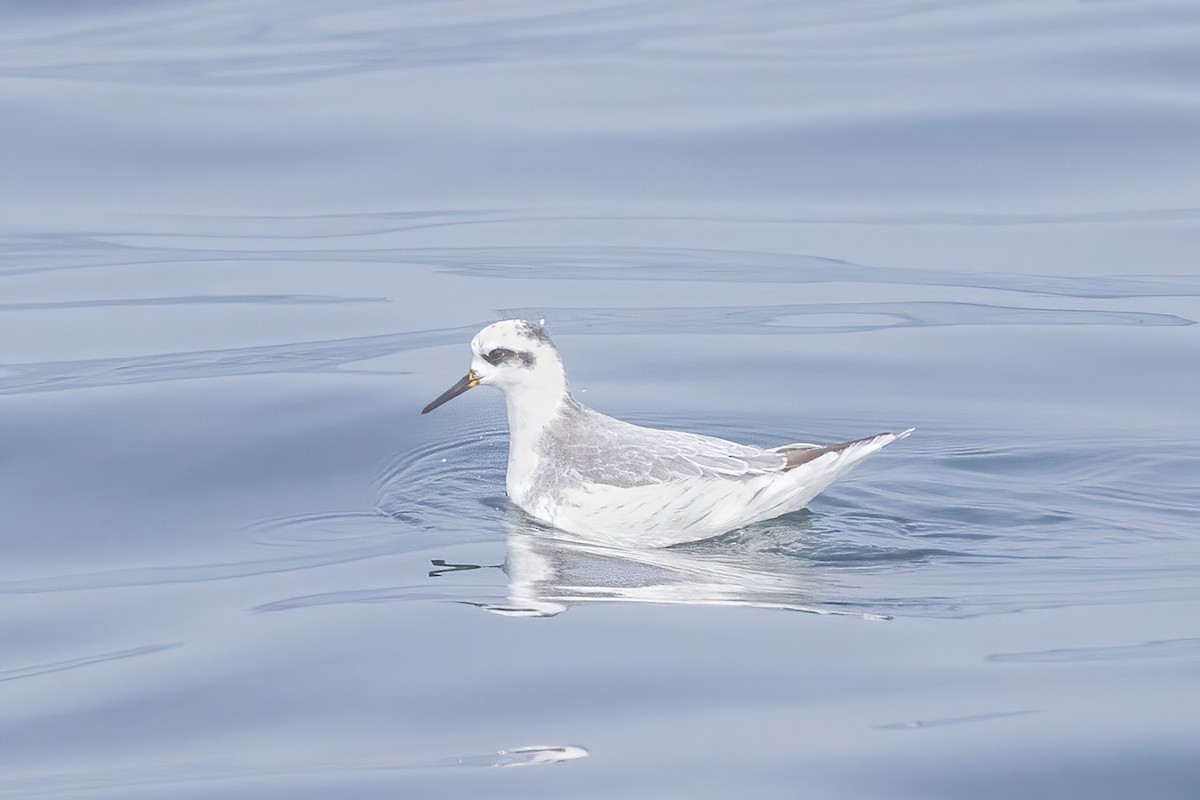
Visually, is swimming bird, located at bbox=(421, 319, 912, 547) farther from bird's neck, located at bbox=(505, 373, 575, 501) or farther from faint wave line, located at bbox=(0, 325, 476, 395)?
faint wave line, located at bbox=(0, 325, 476, 395)

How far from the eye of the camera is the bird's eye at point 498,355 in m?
9.20

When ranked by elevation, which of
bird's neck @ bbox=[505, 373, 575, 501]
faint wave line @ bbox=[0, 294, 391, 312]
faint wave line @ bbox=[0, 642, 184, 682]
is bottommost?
faint wave line @ bbox=[0, 642, 184, 682]

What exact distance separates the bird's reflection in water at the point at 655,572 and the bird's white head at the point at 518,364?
651mm

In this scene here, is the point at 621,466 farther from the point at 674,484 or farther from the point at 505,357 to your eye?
the point at 505,357

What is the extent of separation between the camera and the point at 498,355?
9.21 m

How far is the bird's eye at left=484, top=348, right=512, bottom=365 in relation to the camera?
9.20 meters

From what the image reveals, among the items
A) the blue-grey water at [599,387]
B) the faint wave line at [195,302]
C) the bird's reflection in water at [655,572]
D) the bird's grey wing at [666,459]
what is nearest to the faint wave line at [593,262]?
the blue-grey water at [599,387]

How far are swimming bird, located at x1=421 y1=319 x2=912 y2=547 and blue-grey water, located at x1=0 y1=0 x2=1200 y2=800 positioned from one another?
21 cm

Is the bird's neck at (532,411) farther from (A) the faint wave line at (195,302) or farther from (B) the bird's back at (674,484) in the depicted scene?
(A) the faint wave line at (195,302)

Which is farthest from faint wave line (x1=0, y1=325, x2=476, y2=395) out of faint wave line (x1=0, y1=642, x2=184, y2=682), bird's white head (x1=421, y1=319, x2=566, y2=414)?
faint wave line (x1=0, y1=642, x2=184, y2=682)

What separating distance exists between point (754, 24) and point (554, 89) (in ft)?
13.5

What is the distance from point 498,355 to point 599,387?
207 cm

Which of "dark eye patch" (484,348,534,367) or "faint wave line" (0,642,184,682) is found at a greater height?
"dark eye patch" (484,348,534,367)

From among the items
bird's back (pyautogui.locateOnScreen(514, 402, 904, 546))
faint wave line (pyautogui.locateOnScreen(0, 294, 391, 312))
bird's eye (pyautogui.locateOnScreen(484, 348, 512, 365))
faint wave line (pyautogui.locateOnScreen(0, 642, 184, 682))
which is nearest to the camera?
faint wave line (pyautogui.locateOnScreen(0, 642, 184, 682))
